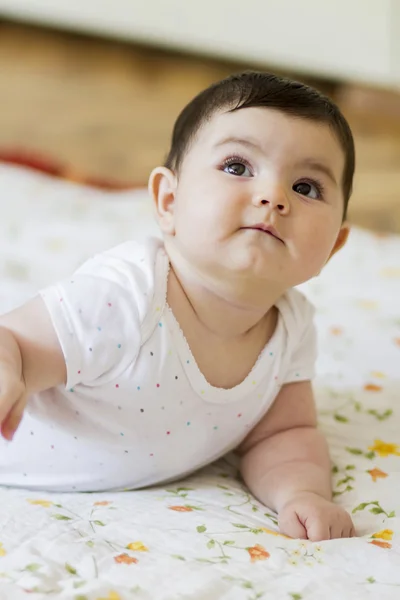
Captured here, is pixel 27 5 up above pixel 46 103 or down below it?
above

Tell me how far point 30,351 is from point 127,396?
0.12 m

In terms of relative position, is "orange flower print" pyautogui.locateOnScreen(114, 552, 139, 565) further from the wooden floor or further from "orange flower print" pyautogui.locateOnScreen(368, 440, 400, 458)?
the wooden floor

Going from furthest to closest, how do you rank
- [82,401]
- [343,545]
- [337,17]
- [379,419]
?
[337,17]
[379,419]
[82,401]
[343,545]

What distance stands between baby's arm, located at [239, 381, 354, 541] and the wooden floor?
1507 millimetres

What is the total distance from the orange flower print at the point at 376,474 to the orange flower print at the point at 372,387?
0.79ft

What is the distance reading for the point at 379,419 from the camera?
41.8 inches

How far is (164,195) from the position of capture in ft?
2.87

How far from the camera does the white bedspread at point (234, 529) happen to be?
2.09 feet

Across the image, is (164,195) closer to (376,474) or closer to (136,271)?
(136,271)

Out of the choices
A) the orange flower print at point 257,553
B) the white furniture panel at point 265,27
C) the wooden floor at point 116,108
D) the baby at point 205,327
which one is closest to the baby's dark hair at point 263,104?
the baby at point 205,327

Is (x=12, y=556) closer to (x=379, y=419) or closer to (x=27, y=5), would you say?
(x=379, y=419)

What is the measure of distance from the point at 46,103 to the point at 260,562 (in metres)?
2.40

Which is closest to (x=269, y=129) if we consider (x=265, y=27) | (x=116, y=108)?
(x=116, y=108)

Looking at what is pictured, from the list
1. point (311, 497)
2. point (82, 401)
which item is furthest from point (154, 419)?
point (311, 497)
